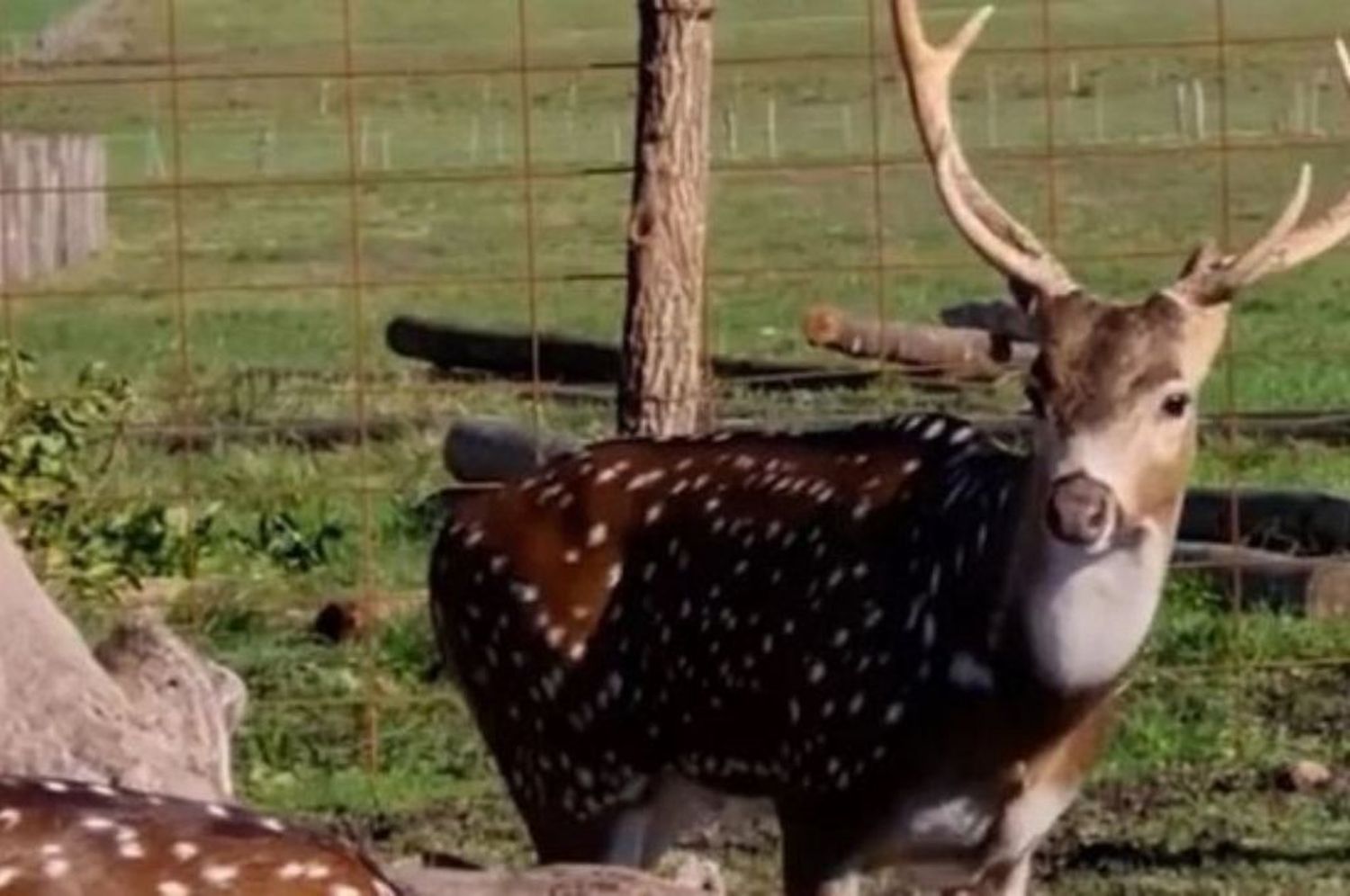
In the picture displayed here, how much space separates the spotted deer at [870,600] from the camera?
28.5 ft

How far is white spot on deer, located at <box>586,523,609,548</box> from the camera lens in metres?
9.48

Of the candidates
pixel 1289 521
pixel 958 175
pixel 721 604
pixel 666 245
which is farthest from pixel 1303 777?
pixel 1289 521

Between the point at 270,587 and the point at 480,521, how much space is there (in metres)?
3.75

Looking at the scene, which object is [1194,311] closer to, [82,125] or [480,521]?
[480,521]

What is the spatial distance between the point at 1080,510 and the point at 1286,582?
4.46m

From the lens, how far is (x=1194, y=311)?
8.80 metres

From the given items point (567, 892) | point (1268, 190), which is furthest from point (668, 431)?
point (1268, 190)

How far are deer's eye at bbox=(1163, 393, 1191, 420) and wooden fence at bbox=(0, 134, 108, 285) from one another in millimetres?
15851

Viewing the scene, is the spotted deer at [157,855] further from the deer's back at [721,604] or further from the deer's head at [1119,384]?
the deer's back at [721,604]

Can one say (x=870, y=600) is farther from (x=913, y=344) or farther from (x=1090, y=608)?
(x=913, y=344)

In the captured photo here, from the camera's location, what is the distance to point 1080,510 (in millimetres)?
8398

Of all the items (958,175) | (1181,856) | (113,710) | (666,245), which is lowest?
(1181,856)

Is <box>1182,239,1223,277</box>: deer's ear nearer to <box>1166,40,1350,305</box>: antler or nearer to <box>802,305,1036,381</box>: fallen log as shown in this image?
<box>1166,40,1350,305</box>: antler

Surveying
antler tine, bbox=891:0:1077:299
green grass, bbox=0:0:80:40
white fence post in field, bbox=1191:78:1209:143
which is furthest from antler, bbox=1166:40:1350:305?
green grass, bbox=0:0:80:40
